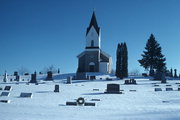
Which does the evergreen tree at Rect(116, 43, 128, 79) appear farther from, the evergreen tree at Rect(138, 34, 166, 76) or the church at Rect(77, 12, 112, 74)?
the church at Rect(77, 12, 112, 74)

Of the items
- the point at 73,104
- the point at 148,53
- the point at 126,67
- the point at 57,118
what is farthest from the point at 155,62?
the point at 57,118

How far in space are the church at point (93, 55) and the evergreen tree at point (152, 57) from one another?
9668 mm

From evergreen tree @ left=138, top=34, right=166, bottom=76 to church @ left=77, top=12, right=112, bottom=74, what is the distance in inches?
381

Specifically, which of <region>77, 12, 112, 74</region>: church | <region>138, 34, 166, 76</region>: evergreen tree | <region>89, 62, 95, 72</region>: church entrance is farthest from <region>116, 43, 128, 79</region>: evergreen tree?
<region>89, 62, 95, 72</region>: church entrance

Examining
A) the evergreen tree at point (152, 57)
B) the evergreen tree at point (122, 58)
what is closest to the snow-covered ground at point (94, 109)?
the evergreen tree at point (122, 58)

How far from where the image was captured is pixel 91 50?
55750 millimetres

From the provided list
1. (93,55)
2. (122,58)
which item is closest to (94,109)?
(122,58)

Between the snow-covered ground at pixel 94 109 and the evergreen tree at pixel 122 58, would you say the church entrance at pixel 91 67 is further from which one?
the snow-covered ground at pixel 94 109

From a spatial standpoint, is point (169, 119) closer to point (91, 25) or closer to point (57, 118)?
point (57, 118)

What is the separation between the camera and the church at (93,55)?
54.8 meters

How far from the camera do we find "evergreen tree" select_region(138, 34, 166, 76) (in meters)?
47.5

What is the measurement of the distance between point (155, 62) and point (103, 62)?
12469mm

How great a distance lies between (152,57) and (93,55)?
1402cm

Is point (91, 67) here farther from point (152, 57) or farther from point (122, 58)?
point (152, 57)
